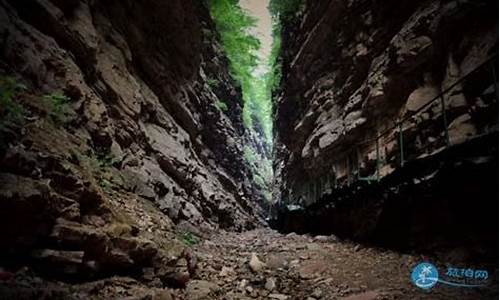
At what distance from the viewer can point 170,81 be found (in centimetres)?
989

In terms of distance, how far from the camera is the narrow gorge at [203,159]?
2951mm

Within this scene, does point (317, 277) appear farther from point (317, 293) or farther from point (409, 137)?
point (409, 137)

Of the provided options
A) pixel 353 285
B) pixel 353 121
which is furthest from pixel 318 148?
pixel 353 285

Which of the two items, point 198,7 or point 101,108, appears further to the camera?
point 198,7

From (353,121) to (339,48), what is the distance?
3.46m

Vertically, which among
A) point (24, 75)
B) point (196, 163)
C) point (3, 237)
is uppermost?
point (196, 163)

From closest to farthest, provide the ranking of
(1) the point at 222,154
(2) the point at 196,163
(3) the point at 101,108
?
(3) the point at 101,108
(2) the point at 196,163
(1) the point at 222,154

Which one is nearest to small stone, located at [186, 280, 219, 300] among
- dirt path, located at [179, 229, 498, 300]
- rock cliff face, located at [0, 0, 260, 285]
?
dirt path, located at [179, 229, 498, 300]

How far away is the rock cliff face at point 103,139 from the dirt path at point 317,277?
780 mm

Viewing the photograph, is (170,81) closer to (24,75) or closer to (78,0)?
(78,0)

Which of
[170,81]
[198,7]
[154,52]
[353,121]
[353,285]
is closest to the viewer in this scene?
[353,285]

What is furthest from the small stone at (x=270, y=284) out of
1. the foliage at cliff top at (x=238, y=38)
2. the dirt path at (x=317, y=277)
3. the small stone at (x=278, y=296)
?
the foliage at cliff top at (x=238, y=38)

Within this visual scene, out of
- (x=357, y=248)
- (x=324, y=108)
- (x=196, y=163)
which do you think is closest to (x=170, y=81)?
Answer: (x=196, y=163)

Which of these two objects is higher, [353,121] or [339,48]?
[339,48]
